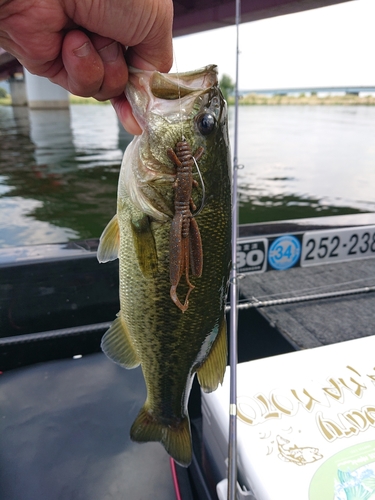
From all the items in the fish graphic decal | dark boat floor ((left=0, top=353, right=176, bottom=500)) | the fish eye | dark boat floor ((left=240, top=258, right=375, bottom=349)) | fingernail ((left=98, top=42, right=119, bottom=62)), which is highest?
fingernail ((left=98, top=42, right=119, bottom=62))

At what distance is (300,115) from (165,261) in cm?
2004

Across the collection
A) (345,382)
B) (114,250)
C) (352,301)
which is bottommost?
(352,301)

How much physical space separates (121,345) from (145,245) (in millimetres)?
384

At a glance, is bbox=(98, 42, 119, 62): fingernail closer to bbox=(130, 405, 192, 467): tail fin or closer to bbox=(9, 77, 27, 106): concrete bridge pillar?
bbox=(130, 405, 192, 467): tail fin

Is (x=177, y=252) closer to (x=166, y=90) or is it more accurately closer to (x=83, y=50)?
(x=166, y=90)

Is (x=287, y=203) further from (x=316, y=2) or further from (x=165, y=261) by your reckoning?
(x=165, y=261)

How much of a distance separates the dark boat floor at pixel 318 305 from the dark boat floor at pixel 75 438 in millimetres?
1289

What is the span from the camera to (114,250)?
1.20 meters

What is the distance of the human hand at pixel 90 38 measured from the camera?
87cm

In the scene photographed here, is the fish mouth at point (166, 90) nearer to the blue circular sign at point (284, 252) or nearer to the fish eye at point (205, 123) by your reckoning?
the fish eye at point (205, 123)

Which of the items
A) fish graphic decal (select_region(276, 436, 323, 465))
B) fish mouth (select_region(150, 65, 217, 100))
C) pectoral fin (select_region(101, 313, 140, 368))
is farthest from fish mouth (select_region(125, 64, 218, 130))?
fish graphic decal (select_region(276, 436, 323, 465))

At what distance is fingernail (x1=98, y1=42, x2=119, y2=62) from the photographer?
3.16ft

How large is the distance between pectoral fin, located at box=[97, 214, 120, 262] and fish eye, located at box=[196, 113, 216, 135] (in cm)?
38

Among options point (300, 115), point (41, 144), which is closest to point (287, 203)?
point (41, 144)
